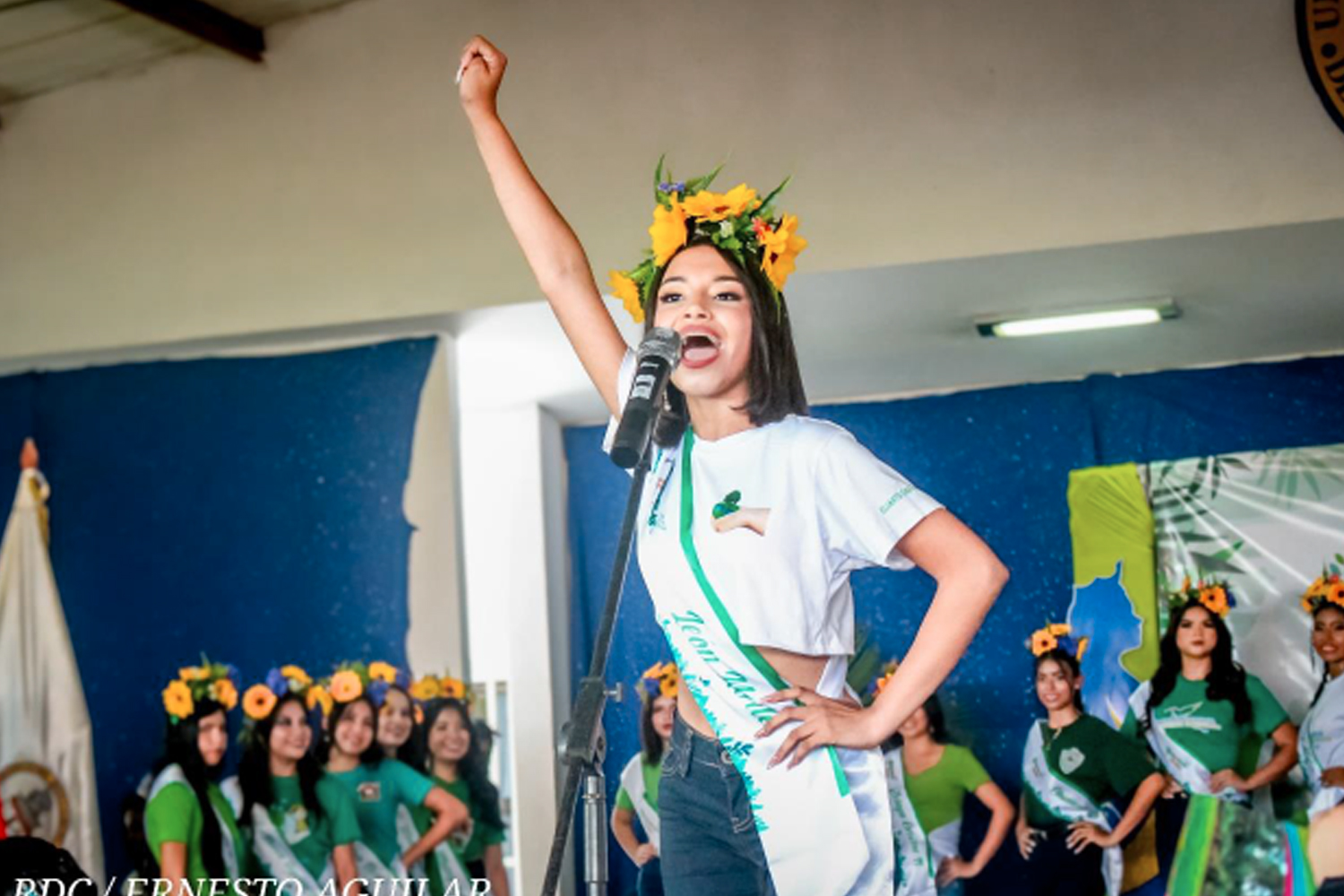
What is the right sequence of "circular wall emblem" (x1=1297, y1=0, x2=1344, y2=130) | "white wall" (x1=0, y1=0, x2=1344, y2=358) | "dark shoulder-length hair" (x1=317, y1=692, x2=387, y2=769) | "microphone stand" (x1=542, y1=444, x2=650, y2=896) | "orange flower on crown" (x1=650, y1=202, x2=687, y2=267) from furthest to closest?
"dark shoulder-length hair" (x1=317, y1=692, x2=387, y2=769)
"white wall" (x1=0, y1=0, x2=1344, y2=358)
"circular wall emblem" (x1=1297, y1=0, x2=1344, y2=130)
"orange flower on crown" (x1=650, y1=202, x2=687, y2=267)
"microphone stand" (x1=542, y1=444, x2=650, y2=896)

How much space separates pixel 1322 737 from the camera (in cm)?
608

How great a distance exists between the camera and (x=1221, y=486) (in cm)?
660

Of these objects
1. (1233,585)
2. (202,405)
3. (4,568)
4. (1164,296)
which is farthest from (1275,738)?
(4,568)

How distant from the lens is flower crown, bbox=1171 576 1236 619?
639 cm

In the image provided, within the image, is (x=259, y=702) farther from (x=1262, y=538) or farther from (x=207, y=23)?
(x=1262, y=538)

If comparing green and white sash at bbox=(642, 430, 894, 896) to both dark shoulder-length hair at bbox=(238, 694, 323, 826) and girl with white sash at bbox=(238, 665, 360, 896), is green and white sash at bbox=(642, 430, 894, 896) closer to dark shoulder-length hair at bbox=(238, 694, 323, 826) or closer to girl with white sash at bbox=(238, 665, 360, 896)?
girl with white sash at bbox=(238, 665, 360, 896)

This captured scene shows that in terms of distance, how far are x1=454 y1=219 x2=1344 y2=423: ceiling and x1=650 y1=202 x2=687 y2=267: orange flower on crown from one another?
9.68 ft

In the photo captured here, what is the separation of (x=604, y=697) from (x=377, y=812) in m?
3.97

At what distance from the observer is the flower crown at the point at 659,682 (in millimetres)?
6516

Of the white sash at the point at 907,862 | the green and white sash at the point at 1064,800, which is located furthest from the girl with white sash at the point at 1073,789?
the white sash at the point at 907,862

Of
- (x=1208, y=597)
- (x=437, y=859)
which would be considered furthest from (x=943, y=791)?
(x=437, y=859)

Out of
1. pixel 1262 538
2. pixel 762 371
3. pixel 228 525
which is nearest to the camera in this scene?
pixel 762 371

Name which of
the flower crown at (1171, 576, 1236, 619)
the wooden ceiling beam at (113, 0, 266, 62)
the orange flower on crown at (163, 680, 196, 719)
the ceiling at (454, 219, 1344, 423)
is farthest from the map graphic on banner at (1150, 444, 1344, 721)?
the wooden ceiling beam at (113, 0, 266, 62)

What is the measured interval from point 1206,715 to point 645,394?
4.94 metres
